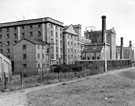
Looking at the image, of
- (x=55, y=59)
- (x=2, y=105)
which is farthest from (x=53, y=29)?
(x=2, y=105)

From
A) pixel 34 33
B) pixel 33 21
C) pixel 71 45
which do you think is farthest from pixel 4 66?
pixel 71 45

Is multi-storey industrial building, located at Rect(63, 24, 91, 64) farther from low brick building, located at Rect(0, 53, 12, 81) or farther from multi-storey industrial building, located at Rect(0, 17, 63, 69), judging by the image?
low brick building, located at Rect(0, 53, 12, 81)

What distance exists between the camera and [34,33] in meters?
53.1

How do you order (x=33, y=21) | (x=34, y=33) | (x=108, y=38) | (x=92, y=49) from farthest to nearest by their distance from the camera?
1. (x=108, y=38)
2. (x=92, y=49)
3. (x=33, y=21)
4. (x=34, y=33)

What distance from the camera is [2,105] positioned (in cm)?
1056

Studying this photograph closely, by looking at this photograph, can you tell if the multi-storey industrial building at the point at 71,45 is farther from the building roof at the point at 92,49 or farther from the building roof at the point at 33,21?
the building roof at the point at 33,21

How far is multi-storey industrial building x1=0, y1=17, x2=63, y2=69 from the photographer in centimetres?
5159

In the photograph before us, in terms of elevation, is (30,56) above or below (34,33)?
below

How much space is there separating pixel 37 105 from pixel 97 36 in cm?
8831

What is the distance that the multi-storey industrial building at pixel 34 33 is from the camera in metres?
51.6

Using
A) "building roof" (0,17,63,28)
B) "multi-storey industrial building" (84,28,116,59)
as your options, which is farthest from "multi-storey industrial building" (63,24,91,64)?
"multi-storey industrial building" (84,28,116,59)

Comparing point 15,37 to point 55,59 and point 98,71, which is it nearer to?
point 55,59

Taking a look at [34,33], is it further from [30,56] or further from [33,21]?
[30,56]

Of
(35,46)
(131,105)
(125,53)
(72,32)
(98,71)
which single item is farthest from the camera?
(125,53)
